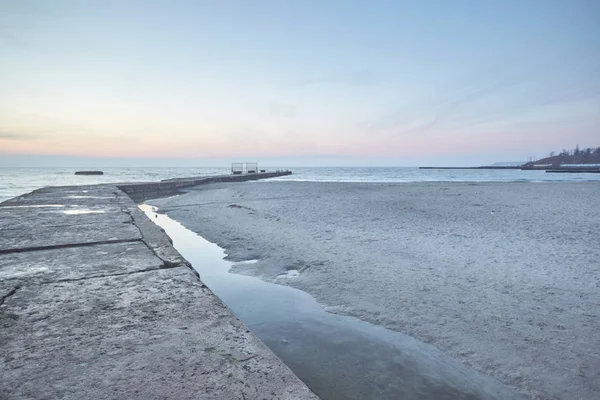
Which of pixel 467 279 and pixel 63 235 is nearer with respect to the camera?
pixel 63 235

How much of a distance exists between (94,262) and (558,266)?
6.15 meters

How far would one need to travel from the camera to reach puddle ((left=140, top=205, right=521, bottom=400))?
7.27 feet

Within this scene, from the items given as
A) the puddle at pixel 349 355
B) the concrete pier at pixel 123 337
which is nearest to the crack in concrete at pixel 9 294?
the concrete pier at pixel 123 337

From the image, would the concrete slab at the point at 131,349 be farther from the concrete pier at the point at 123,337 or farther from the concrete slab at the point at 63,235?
the concrete slab at the point at 63,235

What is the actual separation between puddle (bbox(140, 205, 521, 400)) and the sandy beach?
0.17m

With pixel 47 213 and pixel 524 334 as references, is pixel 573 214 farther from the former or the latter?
pixel 47 213

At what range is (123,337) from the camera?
1616 millimetres

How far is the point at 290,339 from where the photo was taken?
285 centimetres

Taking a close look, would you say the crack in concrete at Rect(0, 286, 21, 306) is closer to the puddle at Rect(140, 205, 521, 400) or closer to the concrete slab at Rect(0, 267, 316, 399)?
the concrete slab at Rect(0, 267, 316, 399)

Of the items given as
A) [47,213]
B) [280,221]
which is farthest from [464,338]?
[47,213]

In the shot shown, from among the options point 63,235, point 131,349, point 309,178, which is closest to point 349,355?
point 131,349

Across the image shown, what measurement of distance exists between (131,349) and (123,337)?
0.15m

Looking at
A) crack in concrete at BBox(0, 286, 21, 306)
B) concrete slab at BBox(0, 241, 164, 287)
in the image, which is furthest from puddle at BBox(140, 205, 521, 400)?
crack in concrete at BBox(0, 286, 21, 306)

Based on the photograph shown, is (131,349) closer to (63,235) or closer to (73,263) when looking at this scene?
(73,263)
